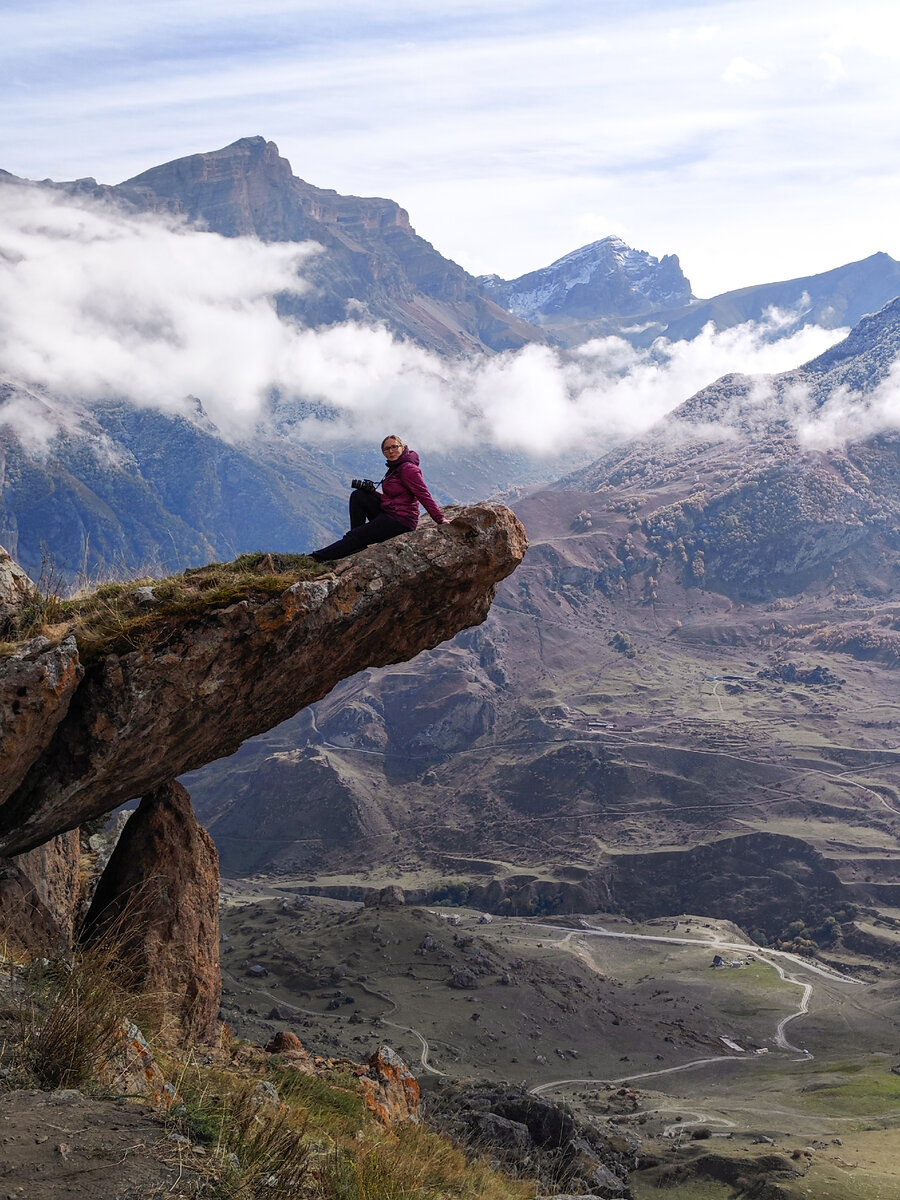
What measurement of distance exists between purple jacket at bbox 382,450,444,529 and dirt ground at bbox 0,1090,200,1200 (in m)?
10.3

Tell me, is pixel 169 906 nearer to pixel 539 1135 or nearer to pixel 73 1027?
pixel 73 1027

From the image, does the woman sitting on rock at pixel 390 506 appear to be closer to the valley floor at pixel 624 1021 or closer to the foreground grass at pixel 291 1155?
the foreground grass at pixel 291 1155

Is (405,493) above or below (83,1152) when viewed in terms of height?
above

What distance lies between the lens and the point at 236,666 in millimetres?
14578

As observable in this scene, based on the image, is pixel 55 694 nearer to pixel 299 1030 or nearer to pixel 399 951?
pixel 299 1030

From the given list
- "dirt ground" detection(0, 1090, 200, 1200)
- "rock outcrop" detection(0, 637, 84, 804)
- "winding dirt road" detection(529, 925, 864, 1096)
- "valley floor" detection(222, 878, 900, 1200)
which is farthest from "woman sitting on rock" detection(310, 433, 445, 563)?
"winding dirt road" detection(529, 925, 864, 1096)

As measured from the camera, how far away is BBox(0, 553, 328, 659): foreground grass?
13.5 m

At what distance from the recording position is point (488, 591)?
18.4m

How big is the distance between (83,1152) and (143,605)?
7829 millimetres

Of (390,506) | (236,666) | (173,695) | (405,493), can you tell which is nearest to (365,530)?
(390,506)

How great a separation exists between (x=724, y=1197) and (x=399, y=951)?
50279mm

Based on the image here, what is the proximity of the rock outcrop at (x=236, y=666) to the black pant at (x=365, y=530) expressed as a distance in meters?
0.39

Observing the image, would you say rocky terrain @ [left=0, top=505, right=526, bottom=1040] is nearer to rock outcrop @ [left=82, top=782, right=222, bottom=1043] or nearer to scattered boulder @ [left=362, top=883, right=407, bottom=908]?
rock outcrop @ [left=82, top=782, right=222, bottom=1043]

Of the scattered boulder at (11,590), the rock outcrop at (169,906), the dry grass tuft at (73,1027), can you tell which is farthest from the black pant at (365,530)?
the dry grass tuft at (73,1027)
